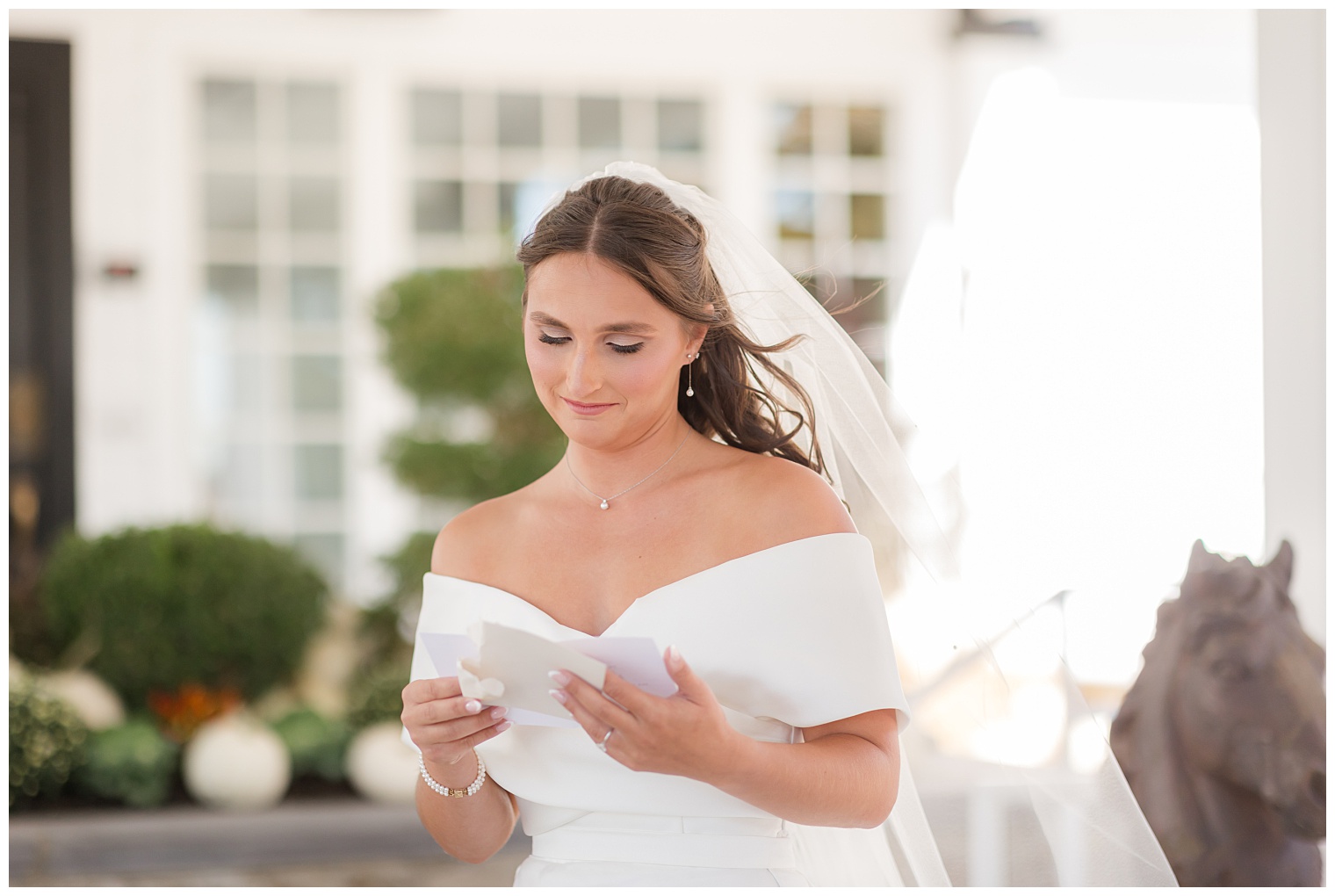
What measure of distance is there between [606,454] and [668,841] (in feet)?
1.94

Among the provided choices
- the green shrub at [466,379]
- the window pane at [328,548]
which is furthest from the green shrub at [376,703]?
the window pane at [328,548]

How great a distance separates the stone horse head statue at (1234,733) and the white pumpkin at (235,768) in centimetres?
337

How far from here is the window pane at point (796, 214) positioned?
730cm

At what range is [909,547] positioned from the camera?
2.14 m

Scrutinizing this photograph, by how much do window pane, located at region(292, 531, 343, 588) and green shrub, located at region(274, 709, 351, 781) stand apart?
1.79 m

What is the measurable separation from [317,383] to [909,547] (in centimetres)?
529

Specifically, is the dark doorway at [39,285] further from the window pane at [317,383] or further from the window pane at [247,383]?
the window pane at [317,383]

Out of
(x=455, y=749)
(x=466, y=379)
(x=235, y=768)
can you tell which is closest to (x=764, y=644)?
(x=455, y=749)

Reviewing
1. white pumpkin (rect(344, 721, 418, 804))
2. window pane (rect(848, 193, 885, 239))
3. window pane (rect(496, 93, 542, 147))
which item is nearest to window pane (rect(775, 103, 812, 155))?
window pane (rect(848, 193, 885, 239))

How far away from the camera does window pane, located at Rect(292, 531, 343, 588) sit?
6734 mm

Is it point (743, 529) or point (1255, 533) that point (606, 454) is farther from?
point (1255, 533)

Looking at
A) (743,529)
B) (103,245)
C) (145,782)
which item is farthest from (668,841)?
(103,245)

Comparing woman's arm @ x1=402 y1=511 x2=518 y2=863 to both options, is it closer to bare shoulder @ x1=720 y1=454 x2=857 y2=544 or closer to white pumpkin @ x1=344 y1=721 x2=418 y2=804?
bare shoulder @ x1=720 y1=454 x2=857 y2=544

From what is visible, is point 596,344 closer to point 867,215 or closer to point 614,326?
point 614,326
